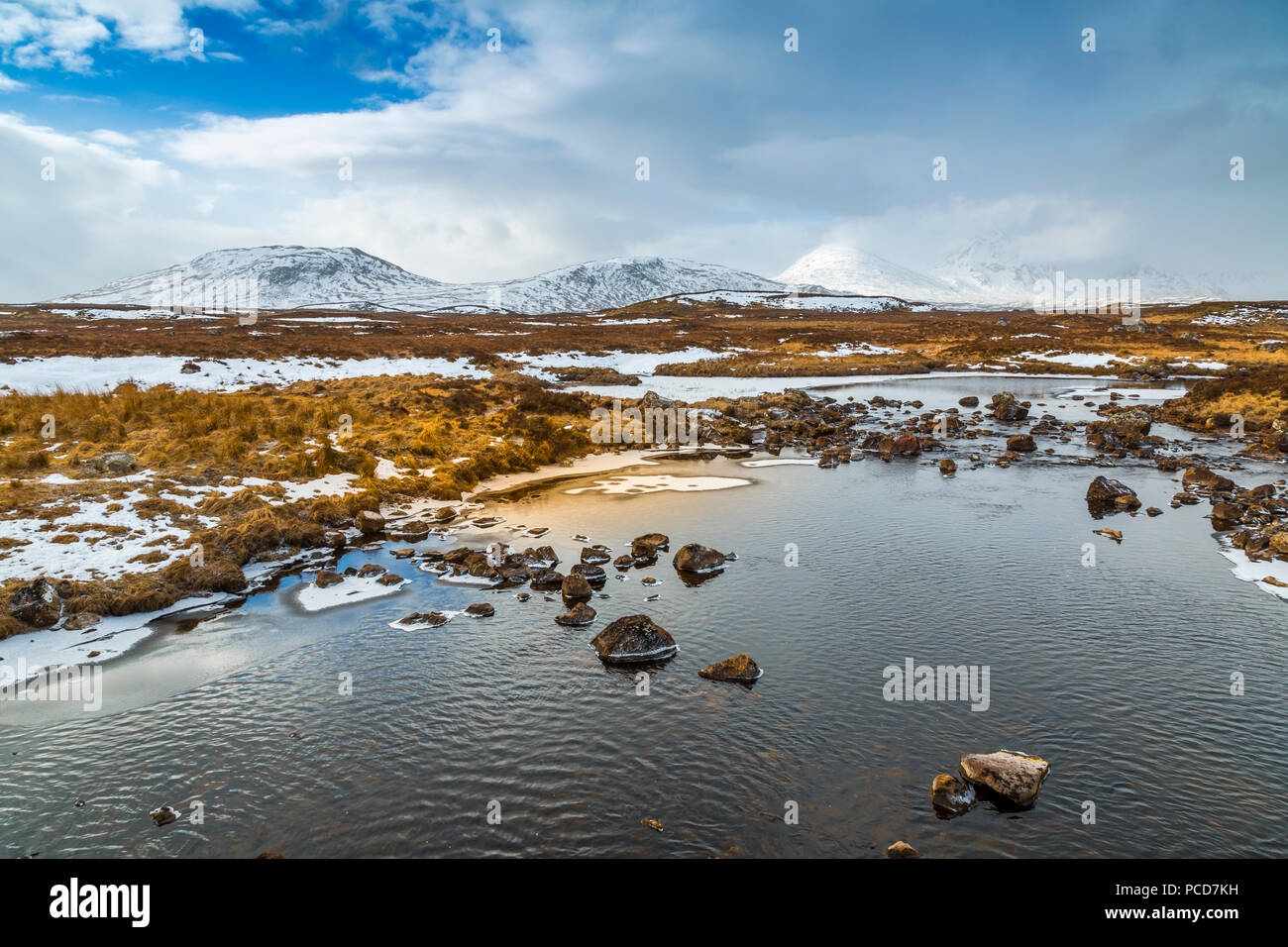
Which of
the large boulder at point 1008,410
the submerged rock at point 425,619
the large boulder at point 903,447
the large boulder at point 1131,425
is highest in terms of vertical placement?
the large boulder at point 1008,410

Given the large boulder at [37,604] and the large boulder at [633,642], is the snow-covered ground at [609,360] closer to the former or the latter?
the large boulder at [37,604]

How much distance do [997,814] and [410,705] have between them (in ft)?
32.6

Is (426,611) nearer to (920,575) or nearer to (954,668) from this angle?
(954,668)

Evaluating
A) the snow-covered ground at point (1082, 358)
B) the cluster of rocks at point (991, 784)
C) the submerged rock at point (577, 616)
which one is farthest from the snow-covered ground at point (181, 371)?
the snow-covered ground at point (1082, 358)

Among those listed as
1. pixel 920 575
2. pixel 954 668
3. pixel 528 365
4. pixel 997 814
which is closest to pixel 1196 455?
pixel 920 575

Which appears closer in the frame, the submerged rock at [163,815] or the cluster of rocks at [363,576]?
the submerged rock at [163,815]

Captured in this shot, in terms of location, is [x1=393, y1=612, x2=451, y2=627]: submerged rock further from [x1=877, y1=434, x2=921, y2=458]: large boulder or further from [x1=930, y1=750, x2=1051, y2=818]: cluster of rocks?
[x1=877, y1=434, x2=921, y2=458]: large boulder

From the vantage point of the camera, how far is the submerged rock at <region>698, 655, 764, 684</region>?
13.2 meters

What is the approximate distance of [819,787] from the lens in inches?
397

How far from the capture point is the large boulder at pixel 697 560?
19125mm

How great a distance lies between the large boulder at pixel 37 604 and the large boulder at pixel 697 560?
48.9 ft

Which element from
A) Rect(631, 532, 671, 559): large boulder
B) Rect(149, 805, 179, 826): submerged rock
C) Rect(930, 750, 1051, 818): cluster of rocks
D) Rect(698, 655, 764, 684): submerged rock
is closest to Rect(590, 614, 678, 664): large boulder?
Rect(698, 655, 764, 684): submerged rock

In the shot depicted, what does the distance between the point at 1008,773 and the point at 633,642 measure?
719 cm
